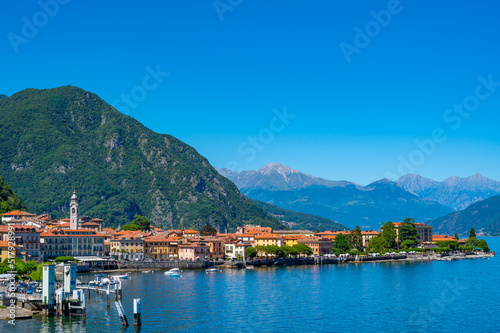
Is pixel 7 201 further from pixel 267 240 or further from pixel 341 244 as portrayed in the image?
pixel 341 244

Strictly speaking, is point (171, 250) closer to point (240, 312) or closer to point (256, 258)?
point (256, 258)

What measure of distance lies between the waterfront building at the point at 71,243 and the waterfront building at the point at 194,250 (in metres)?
22.1

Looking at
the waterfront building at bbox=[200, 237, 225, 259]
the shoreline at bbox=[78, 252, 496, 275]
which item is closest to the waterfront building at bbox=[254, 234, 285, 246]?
the waterfront building at bbox=[200, 237, 225, 259]

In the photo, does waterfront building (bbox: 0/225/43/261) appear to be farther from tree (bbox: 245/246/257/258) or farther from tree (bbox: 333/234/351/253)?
tree (bbox: 333/234/351/253)

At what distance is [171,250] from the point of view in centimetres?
17188

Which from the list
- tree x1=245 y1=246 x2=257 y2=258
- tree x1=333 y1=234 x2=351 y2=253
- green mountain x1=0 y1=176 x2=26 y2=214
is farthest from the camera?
tree x1=333 y1=234 x2=351 y2=253

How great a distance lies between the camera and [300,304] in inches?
3337

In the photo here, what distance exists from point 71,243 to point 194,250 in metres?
31.7

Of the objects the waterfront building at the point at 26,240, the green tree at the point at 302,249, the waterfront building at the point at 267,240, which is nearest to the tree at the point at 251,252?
the green tree at the point at 302,249

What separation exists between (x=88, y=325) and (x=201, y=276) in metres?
62.8

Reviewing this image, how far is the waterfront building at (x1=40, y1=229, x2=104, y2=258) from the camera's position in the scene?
14312cm

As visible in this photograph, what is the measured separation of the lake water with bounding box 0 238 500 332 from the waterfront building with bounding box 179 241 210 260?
3547 centimetres

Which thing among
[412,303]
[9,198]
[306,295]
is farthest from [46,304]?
[9,198]

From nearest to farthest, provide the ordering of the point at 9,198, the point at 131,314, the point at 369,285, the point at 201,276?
the point at 131,314 → the point at 369,285 → the point at 201,276 → the point at 9,198
